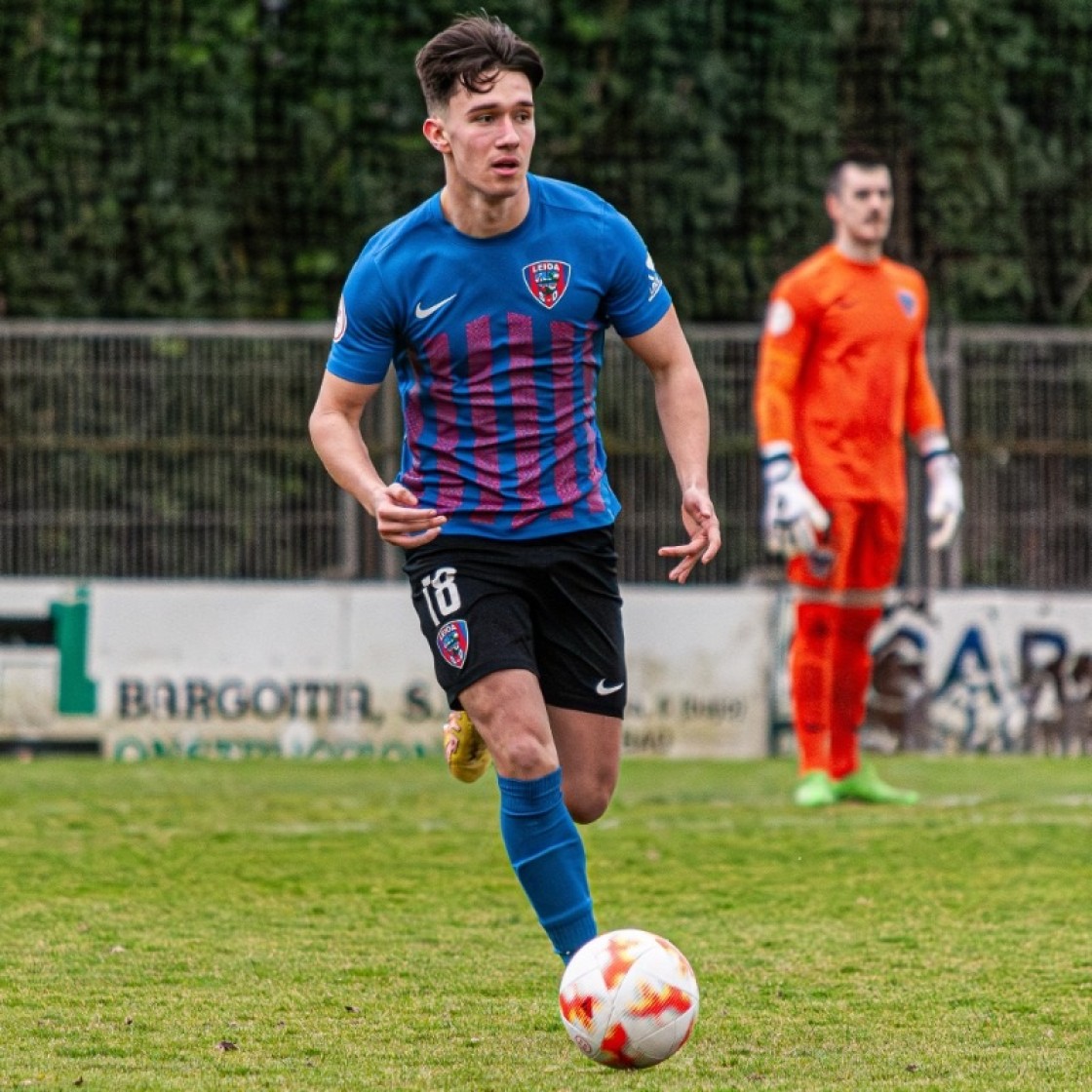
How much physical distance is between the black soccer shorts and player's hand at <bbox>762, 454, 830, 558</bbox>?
12.5 feet

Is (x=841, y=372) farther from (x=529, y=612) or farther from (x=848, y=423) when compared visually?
(x=529, y=612)

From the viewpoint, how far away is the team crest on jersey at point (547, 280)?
16.6 ft

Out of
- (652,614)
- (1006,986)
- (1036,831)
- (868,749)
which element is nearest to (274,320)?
(652,614)

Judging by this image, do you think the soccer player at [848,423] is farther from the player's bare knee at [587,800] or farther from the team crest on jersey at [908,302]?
the player's bare knee at [587,800]

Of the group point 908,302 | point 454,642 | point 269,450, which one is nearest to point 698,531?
point 454,642

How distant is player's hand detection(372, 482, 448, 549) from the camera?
15.3ft

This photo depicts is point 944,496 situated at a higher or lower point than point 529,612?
higher

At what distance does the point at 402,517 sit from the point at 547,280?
74cm

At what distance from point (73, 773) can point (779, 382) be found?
4304 mm

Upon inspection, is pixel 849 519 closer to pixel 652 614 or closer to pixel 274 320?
pixel 652 614

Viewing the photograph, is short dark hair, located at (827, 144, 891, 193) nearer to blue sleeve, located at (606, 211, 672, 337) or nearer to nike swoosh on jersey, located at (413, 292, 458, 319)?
blue sleeve, located at (606, 211, 672, 337)


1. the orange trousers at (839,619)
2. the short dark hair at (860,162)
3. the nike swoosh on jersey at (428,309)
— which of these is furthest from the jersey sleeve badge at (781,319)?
the nike swoosh on jersey at (428,309)

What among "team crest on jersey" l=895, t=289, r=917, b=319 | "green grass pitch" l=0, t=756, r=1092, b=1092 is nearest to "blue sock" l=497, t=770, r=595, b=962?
"green grass pitch" l=0, t=756, r=1092, b=1092

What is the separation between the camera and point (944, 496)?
936 centimetres
